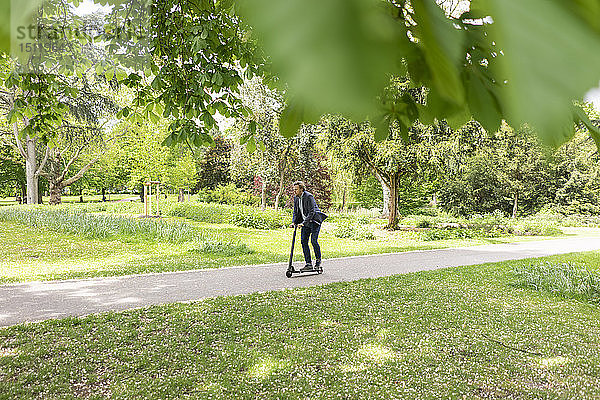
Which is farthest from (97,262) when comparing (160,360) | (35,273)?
(160,360)

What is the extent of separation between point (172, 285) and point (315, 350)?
4.02 metres

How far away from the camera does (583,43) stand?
0.55 ft

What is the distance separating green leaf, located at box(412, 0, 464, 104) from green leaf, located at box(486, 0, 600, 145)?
0.17 feet

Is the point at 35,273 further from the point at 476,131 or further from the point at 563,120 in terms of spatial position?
the point at 476,131

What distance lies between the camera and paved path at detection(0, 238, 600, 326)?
6.61 meters

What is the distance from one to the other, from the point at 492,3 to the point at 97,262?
1178 centimetres

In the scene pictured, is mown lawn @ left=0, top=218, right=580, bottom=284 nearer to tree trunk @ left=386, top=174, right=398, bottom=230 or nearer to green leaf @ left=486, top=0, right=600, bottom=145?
tree trunk @ left=386, top=174, right=398, bottom=230

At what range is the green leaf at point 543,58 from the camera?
5.7 inches

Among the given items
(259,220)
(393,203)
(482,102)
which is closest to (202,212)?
(259,220)

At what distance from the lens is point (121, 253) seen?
11.7 metres

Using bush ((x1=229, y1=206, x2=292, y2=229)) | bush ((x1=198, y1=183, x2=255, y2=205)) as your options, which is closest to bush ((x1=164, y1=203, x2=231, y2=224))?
bush ((x1=229, y1=206, x2=292, y2=229))

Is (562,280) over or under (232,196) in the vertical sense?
under

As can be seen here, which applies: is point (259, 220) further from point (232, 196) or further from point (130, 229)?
point (232, 196)

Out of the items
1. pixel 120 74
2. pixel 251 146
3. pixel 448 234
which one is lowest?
pixel 448 234
